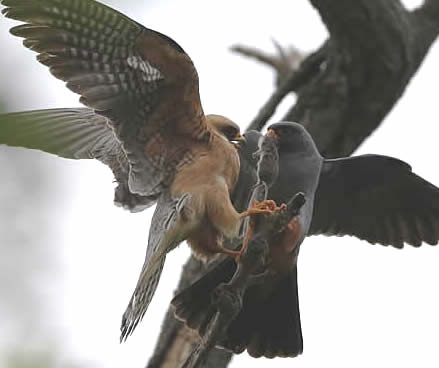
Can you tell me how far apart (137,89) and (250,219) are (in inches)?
34.4

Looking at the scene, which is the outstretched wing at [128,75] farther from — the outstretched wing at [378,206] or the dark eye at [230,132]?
the outstretched wing at [378,206]

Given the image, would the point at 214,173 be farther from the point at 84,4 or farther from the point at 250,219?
the point at 84,4

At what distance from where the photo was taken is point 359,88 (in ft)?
19.4

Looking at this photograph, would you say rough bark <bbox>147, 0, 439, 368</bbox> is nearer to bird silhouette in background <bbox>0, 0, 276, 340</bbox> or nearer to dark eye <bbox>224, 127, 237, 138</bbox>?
dark eye <bbox>224, 127, 237, 138</bbox>

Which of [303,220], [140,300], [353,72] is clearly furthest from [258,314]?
[353,72]

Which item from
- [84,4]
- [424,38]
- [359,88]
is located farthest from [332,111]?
[84,4]

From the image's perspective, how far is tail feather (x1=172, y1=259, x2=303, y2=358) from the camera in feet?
15.8

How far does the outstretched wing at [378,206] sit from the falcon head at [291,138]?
1.10ft

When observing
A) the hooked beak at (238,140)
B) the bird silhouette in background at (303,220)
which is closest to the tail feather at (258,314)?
the bird silhouette in background at (303,220)

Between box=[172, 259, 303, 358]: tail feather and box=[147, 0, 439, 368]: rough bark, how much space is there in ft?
3.65

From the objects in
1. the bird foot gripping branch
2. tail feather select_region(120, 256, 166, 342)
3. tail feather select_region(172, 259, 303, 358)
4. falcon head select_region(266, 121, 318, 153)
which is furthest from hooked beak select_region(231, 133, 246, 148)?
tail feather select_region(120, 256, 166, 342)

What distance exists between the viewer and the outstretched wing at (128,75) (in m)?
4.16

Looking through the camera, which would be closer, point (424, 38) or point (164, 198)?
point (164, 198)

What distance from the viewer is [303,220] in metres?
4.48
